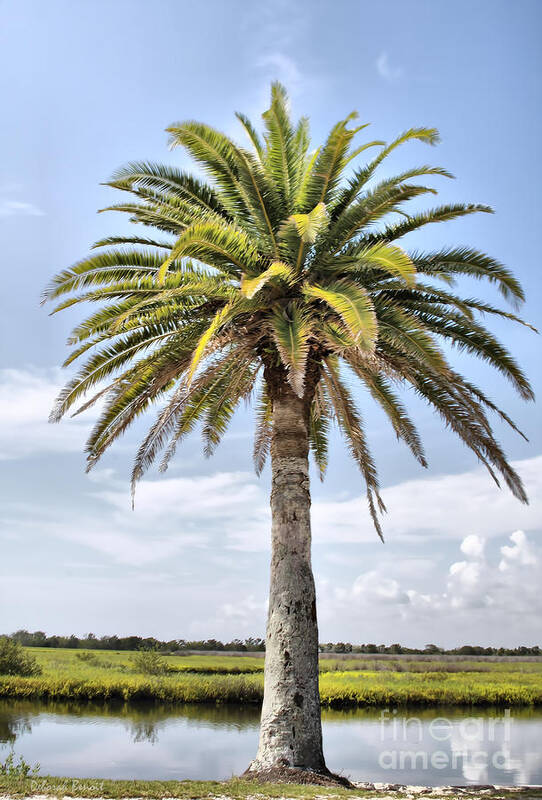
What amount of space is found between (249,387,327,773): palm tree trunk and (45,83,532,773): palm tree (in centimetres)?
2

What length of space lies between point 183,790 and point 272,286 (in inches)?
315

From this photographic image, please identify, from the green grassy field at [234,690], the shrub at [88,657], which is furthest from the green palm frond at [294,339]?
the shrub at [88,657]

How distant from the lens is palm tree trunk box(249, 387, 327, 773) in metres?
11.0

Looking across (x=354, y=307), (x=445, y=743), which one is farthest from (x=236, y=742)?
(x=354, y=307)

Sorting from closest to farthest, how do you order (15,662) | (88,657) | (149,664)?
(15,662), (149,664), (88,657)

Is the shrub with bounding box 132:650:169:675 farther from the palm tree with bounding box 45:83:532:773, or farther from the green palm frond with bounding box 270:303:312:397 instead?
the green palm frond with bounding box 270:303:312:397

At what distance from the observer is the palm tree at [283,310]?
1138 cm

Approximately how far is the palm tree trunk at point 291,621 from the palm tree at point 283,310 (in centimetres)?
2

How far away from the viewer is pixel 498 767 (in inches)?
580

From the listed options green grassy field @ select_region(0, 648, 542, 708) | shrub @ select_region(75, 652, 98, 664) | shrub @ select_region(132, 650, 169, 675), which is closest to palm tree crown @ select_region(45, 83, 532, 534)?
green grassy field @ select_region(0, 648, 542, 708)

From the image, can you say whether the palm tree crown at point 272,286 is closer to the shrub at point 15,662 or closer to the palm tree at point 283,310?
the palm tree at point 283,310

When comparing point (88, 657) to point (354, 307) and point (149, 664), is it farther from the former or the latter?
point (354, 307)

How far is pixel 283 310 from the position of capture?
1192cm

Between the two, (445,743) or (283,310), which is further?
(445,743)
